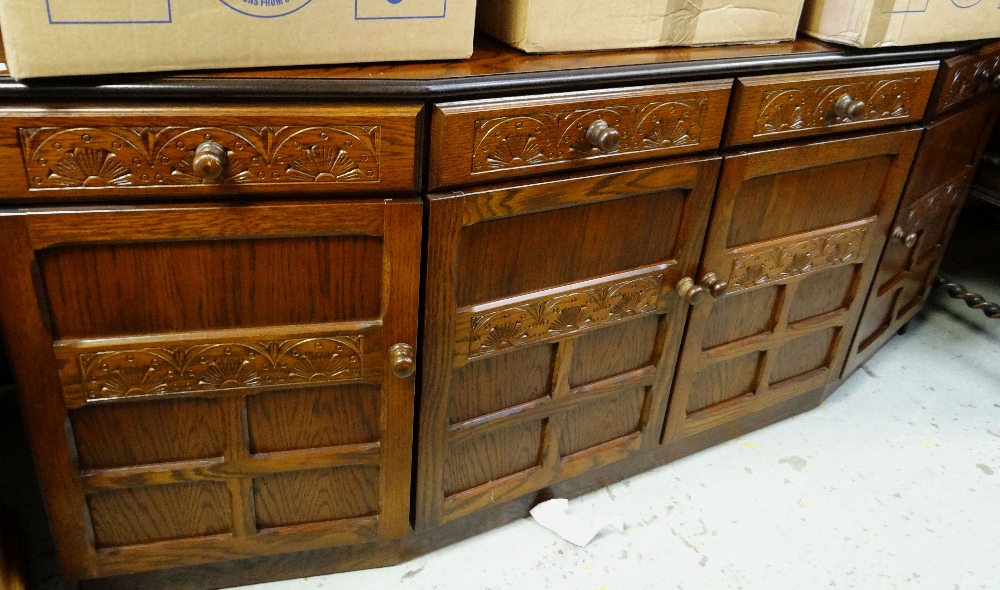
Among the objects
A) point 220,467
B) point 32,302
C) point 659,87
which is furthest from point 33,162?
point 659,87

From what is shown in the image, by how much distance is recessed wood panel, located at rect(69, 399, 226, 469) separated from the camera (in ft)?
3.30

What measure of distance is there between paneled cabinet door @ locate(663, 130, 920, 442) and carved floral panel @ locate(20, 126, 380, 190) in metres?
0.63

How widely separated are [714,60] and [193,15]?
70 centimetres

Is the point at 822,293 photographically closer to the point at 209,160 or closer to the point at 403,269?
the point at 403,269

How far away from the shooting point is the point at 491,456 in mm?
1283

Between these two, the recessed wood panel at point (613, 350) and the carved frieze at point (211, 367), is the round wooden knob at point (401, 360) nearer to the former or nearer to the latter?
the carved frieze at point (211, 367)

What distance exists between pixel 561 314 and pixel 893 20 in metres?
0.71

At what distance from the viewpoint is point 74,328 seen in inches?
36.7

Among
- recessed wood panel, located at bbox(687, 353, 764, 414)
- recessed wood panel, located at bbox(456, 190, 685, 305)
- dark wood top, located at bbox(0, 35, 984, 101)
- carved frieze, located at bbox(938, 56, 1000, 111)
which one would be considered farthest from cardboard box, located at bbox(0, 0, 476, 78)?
carved frieze, located at bbox(938, 56, 1000, 111)

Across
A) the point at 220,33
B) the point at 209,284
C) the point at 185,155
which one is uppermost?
the point at 220,33

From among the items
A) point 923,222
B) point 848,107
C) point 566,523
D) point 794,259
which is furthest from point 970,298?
point 566,523

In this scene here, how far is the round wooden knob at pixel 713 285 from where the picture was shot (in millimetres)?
1304

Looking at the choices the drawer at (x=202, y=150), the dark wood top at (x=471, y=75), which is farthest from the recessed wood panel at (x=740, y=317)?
the drawer at (x=202, y=150)

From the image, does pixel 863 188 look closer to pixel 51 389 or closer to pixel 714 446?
pixel 714 446
